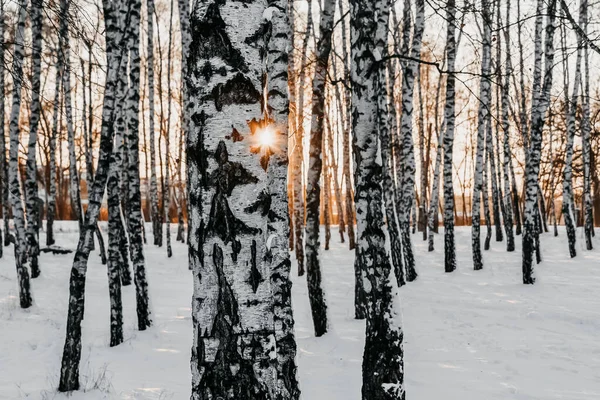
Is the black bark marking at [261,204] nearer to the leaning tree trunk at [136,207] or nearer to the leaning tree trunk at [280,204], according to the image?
the leaning tree trunk at [280,204]

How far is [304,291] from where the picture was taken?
36.8ft

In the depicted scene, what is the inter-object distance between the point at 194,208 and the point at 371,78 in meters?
3.15

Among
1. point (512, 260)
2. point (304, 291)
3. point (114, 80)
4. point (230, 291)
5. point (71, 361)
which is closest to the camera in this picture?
point (230, 291)

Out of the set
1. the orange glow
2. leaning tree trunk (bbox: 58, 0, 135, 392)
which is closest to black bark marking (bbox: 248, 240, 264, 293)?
the orange glow

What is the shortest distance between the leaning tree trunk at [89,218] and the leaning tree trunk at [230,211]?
3528 millimetres

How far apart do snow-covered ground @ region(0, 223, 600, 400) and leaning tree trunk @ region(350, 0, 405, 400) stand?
0.91 metres

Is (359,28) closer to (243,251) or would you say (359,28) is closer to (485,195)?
(243,251)

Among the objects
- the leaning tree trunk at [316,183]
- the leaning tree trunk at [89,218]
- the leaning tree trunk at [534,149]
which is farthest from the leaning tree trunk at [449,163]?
the leaning tree trunk at [89,218]

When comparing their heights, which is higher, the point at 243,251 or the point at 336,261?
the point at 243,251

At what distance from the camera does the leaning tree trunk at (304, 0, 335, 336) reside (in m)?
7.20

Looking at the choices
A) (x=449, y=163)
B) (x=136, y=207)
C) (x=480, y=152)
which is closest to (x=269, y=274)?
(x=136, y=207)

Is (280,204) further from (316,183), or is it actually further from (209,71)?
(209,71)

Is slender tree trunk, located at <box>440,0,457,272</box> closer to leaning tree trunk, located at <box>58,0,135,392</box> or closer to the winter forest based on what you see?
the winter forest

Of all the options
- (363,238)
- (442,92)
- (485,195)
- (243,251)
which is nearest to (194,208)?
(243,251)
